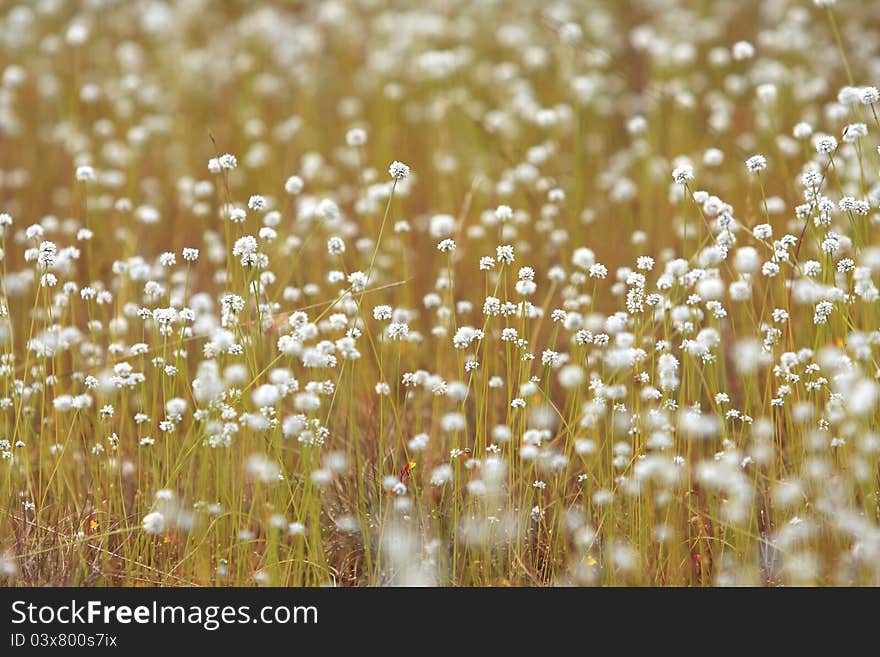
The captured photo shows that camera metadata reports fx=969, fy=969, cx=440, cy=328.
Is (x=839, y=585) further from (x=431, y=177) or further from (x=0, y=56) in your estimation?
(x=0, y=56)

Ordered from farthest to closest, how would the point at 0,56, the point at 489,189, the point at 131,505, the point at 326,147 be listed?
the point at 0,56
the point at 326,147
the point at 489,189
the point at 131,505

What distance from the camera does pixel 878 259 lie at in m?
2.63

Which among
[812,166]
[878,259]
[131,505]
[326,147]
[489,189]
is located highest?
[326,147]

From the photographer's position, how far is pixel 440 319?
11.1 feet

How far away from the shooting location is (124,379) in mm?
2627

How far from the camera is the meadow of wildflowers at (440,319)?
2506mm

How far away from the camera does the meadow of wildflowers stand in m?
2.51

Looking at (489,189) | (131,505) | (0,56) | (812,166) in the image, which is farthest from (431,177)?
(0,56)

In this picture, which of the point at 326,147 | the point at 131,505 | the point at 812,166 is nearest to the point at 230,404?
the point at 131,505

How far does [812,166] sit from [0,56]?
5.08m
